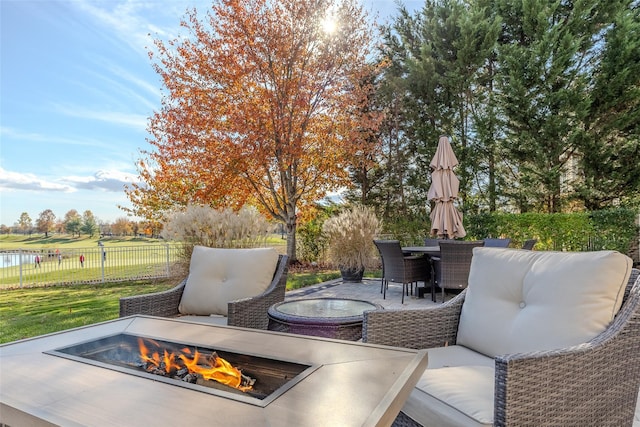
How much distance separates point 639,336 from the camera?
1456 mm

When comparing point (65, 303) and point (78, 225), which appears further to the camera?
point (78, 225)

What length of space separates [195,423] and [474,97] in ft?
39.4

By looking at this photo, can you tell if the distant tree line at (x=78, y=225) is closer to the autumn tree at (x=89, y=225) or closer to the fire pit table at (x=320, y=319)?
the autumn tree at (x=89, y=225)

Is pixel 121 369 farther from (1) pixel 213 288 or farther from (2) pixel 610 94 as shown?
(2) pixel 610 94

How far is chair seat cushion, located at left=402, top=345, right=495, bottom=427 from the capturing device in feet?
4.04

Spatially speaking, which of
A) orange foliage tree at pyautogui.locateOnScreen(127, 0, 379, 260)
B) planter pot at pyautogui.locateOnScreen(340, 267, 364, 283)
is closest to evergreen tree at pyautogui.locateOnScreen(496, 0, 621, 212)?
orange foliage tree at pyautogui.locateOnScreen(127, 0, 379, 260)

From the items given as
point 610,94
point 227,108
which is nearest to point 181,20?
point 227,108

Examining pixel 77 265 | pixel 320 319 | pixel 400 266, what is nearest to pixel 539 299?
pixel 320 319

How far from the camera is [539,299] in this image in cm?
163

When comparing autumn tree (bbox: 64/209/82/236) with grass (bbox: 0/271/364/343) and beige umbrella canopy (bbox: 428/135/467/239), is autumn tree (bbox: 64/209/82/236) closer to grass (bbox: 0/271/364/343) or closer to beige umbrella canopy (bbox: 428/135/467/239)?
grass (bbox: 0/271/364/343)

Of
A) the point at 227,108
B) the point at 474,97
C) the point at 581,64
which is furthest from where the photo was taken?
the point at 474,97

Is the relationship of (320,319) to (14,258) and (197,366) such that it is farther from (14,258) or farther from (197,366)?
(14,258)

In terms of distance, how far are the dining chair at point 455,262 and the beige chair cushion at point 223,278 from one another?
102 inches

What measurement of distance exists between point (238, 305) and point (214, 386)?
1.18m
